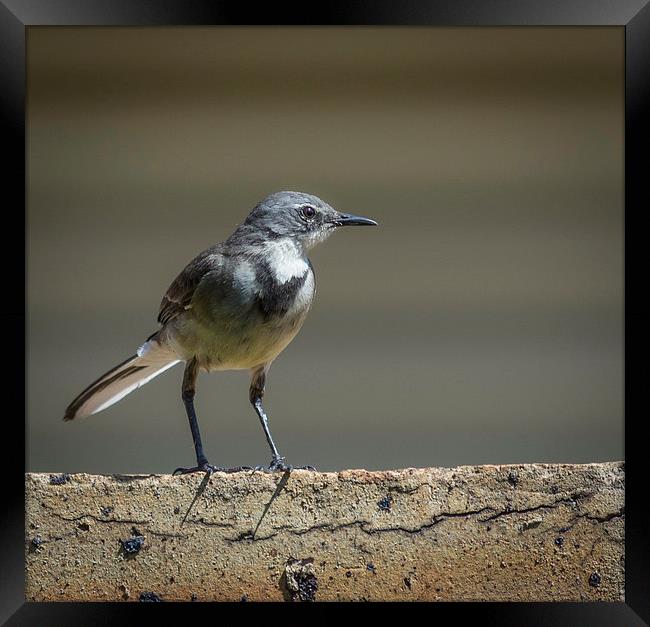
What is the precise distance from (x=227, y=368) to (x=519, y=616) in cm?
158

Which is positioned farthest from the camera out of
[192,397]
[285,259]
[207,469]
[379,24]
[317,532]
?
[192,397]

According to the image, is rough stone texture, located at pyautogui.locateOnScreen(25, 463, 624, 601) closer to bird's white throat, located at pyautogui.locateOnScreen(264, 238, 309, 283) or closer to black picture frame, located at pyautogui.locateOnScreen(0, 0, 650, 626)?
black picture frame, located at pyautogui.locateOnScreen(0, 0, 650, 626)

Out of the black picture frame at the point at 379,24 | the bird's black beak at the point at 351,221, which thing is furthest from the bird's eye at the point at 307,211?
the black picture frame at the point at 379,24

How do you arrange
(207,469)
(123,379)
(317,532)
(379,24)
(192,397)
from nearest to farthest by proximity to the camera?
(379,24) < (317,532) < (207,469) < (192,397) < (123,379)

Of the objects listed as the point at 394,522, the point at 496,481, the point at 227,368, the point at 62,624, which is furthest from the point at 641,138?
the point at 62,624

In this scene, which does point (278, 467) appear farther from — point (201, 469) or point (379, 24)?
point (379, 24)

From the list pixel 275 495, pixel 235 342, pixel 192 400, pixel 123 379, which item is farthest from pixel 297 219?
pixel 275 495

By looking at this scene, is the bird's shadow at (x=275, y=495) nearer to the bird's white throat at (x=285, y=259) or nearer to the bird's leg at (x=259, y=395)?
the bird's leg at (x=259, y=395)

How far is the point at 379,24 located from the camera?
387 cm

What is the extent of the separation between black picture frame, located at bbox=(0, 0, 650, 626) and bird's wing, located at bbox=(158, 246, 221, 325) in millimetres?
898

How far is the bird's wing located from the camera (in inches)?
187

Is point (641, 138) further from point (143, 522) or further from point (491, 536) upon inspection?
point (143, 522)

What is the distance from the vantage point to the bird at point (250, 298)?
15.0ft

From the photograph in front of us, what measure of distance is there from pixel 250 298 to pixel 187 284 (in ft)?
1.18
